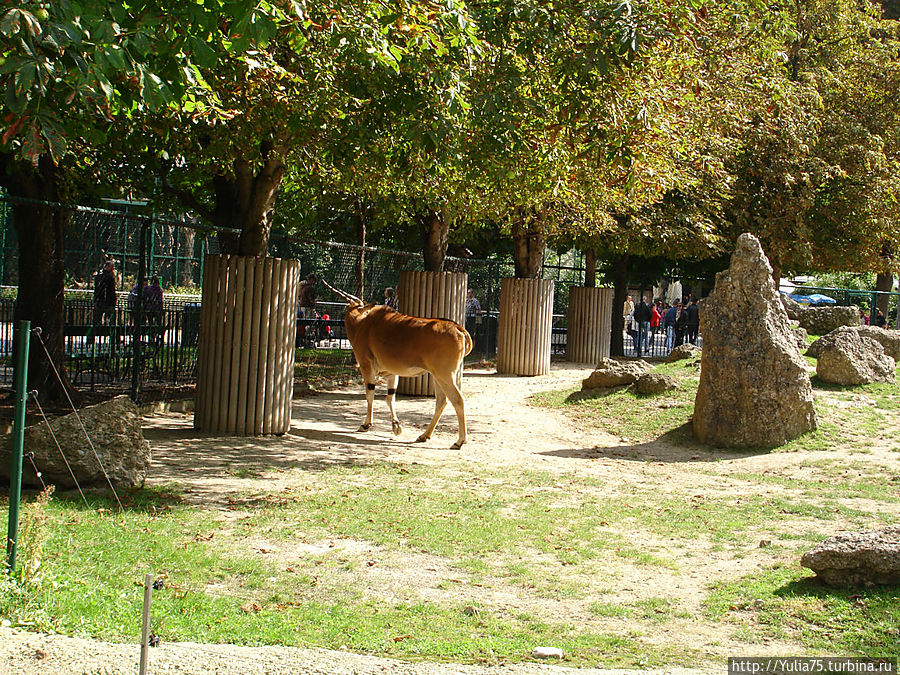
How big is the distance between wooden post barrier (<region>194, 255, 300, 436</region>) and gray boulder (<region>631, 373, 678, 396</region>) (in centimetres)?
585

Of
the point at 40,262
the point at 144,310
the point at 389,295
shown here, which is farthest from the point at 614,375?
the point at 40,262

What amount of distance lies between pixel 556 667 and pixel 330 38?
18.5ft

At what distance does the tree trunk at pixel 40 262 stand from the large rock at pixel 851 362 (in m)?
11.1

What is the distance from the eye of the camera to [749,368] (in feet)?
37.7

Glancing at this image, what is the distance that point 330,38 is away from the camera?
7.92 meters

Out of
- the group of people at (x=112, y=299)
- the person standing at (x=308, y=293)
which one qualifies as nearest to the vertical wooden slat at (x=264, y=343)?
the group of people at (x=112, y=299)

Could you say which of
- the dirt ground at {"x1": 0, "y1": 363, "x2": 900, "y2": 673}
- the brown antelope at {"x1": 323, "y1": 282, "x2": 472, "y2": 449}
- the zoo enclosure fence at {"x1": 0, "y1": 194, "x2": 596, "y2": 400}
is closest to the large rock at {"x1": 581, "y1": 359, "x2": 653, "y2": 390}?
the dirt ground at {"x1": 0, "y1": 363, "x2": 900, "y2": 673}

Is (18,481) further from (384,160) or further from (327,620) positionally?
(384,160)

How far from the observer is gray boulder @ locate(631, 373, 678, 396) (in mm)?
13914

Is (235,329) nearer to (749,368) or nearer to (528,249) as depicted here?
(749,368)

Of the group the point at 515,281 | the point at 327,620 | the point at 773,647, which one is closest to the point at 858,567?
the point at 773,647

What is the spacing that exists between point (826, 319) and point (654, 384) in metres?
9.44

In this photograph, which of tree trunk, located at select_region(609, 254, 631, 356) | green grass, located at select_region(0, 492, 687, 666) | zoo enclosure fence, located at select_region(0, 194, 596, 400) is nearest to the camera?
green grass, located at select_region(0, 492, 687, 666)

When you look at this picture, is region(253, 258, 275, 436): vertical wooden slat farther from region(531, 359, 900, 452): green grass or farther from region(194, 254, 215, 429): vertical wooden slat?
region(531, 359, 900, 452): green grass
